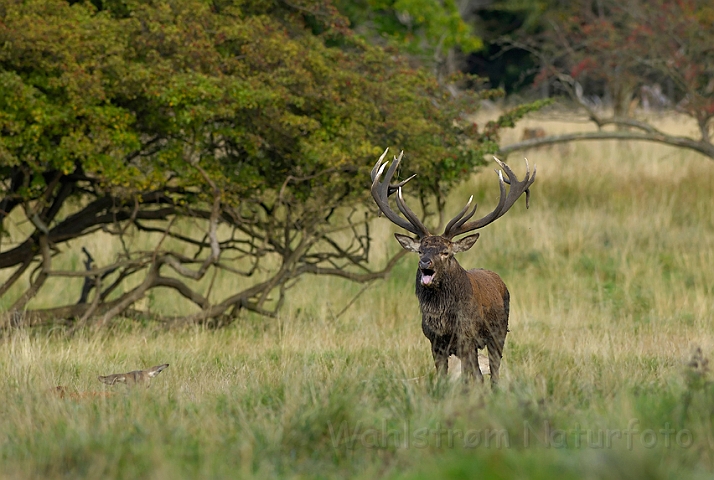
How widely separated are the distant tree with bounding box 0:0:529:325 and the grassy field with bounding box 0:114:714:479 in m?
1.33

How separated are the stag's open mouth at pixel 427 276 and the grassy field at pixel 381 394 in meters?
0.75

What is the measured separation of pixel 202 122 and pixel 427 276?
4.39 meters

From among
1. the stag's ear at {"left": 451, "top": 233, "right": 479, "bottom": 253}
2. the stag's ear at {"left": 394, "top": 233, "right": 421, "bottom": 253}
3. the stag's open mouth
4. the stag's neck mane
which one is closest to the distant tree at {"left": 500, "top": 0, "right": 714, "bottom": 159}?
the stag's ear at {"left": 451, "top": 233, "right": 479, "bottom": 253}

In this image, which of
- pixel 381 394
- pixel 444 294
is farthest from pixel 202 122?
pixel 381 394

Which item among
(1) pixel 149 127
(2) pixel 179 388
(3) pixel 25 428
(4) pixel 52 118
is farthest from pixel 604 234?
(3) pixel 25 428

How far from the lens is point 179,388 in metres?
7.53

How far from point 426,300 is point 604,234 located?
10.6 metres

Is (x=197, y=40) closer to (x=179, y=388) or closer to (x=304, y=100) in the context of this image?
(x=304, y=100)

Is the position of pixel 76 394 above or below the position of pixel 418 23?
below

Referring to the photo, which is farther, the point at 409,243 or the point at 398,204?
the point at 398,204

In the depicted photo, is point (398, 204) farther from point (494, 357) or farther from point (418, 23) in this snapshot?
point (418, 23)

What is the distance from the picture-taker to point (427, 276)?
7.82 meters

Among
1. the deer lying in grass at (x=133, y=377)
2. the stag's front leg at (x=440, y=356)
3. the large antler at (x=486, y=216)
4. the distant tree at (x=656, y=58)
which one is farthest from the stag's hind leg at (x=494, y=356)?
the distant tree at (x=656, y=58)

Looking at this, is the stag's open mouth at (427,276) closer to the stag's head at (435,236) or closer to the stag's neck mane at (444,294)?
the stag's head at (435,236)
